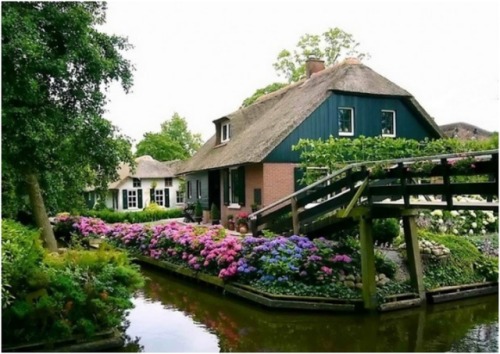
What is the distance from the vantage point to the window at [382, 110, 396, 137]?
21062mm

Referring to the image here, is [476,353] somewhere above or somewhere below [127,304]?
below

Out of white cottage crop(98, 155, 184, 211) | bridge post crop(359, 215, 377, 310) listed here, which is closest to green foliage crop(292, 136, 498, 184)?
bridge post crop(359, 215, 377, 310)

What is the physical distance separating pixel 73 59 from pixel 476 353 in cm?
937

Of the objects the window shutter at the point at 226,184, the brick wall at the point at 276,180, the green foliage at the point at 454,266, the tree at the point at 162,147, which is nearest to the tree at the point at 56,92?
the brick wall at the point at 276,180

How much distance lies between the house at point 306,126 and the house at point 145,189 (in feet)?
51.8

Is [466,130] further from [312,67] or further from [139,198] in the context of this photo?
[139,198]

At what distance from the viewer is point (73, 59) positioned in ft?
35.9

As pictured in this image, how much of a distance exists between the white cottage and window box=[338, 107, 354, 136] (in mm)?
20496

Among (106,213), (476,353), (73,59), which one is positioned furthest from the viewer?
(106,213)

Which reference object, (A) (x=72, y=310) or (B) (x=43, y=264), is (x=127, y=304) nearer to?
(A) (x=72, y=310)

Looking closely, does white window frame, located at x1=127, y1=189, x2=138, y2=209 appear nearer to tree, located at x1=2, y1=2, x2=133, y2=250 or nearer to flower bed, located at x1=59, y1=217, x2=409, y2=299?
tree, located at x1=2, y1=2, x2=133, y2=250

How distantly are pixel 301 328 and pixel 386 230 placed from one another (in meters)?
5.08

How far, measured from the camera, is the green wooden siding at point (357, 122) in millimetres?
18812

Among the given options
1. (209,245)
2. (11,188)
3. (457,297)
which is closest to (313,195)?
(209,245)
